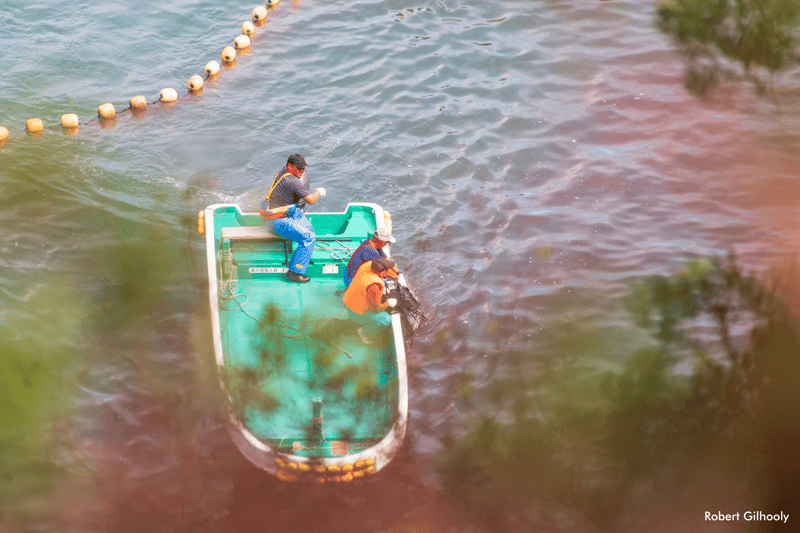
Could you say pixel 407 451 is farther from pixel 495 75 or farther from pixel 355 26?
pixel 355 26

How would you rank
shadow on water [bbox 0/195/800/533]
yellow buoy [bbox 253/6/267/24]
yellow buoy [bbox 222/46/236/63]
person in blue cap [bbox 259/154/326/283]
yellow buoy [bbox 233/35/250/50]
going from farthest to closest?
yellow buoy [bbox 253/6/267/24]
yellow buoy [bbox 233/35/250/50]
yellow buoy [bbox 222/46/236/63]
person in blue cap [bbox 259/154/326/283]
shadow on water [bbox 0/195/800/533]

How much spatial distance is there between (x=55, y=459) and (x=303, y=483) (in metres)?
2.81

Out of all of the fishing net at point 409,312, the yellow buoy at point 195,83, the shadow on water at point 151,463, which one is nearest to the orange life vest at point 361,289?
the fishing net at point 409,312

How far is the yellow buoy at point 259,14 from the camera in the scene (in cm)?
1744

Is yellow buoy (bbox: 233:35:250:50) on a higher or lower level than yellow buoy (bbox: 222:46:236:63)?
higher

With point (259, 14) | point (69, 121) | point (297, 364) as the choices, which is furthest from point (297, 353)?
point (259, 14)

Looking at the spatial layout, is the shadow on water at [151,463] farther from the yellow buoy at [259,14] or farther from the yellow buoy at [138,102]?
the yellow buoy at [259,14]

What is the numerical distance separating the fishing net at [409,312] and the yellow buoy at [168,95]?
850 centimetres

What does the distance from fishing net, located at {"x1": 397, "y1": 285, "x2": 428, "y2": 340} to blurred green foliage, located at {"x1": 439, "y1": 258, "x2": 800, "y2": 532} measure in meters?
1.65

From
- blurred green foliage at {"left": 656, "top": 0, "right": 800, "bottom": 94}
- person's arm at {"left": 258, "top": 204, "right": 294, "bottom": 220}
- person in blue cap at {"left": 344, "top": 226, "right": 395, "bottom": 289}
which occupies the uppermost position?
blurred green foliage at {"left": 656, "top": 0, "right": 800, "bottom": 94}

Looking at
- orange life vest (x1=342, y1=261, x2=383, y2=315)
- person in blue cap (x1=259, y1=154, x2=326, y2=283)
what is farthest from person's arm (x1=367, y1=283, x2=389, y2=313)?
person in blue cap (x1=259, y1=154, x2=326, y2=283)

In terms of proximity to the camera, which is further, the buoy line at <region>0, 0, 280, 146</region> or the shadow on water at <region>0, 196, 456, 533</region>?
the buoy line at <region>0, 0, 280, 146</region>

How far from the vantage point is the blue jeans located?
9.27 meters

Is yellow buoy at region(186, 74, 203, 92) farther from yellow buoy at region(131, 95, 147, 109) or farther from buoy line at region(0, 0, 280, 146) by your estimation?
yellow buoy at region(131, 95, 147, 109)
